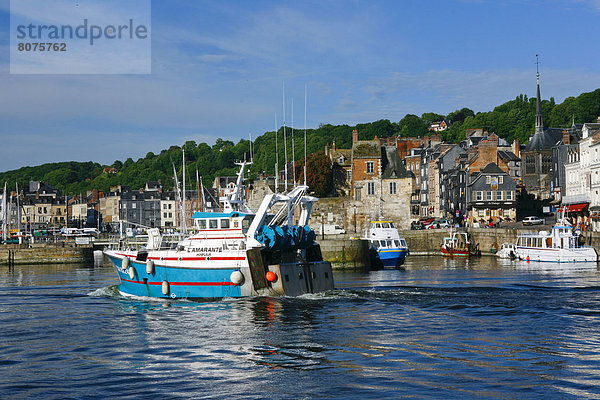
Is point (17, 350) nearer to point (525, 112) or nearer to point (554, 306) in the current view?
point (554, 306)

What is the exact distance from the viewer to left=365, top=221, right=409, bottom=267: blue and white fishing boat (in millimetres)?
64500

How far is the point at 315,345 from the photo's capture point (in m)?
25.0

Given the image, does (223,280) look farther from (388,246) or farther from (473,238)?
(473,238)

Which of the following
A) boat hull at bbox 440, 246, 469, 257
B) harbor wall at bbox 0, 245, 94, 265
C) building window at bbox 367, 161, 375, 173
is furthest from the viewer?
building window at bbox 367, 161, 375, 173

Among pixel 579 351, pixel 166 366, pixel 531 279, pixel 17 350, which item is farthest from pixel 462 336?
pixel 531 279

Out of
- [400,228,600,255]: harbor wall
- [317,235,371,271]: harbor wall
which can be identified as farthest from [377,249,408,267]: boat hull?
[400,228,600,255]: harbor wall

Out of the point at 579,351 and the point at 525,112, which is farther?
the point at 525,112

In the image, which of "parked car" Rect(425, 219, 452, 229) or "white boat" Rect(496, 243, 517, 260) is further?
"parked car" Rect(425, 219, 452, 229)

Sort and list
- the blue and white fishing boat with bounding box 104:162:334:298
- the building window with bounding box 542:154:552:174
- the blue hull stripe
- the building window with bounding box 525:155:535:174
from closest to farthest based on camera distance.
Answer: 1. the blue and white fishing boat with bounding box 104:162:334:298
2. the blue hull stripe
3. the building window with bounding box 542:154:552:174
4. the building window with bounding box 525:155:535:174

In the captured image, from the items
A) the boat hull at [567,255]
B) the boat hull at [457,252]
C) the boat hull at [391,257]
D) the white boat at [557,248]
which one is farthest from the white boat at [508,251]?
the boat hull at [391,257]

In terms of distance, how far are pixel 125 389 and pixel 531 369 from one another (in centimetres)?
1092

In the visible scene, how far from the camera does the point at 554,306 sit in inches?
1273

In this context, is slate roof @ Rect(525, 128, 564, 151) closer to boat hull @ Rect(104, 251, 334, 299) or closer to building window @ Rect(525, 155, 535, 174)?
building window @ Rect(525, 155, 535, 174)

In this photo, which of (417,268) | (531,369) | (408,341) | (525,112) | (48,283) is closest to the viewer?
(531,369)
